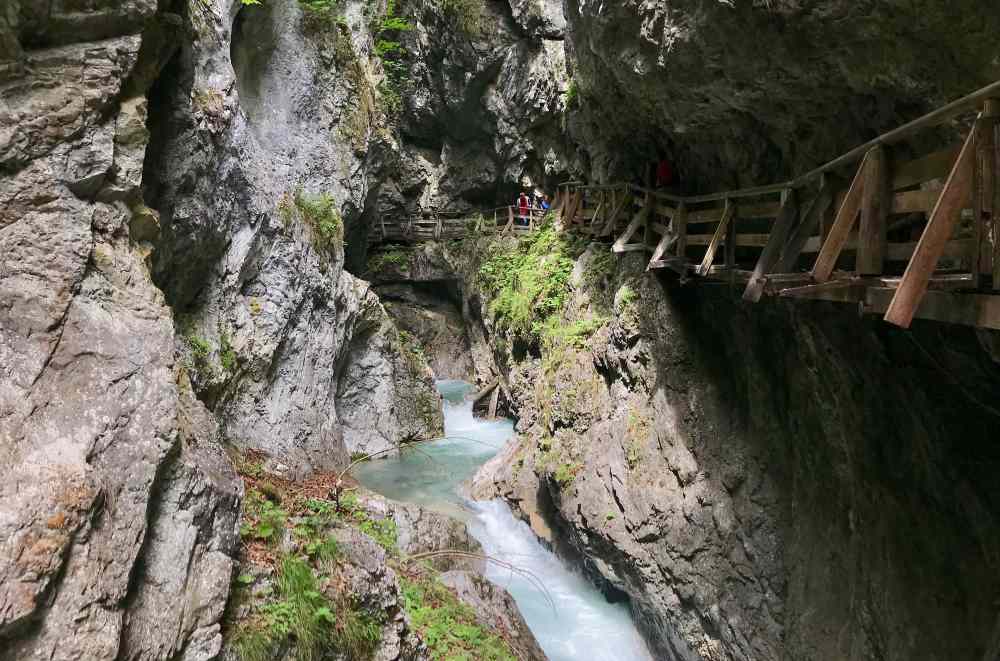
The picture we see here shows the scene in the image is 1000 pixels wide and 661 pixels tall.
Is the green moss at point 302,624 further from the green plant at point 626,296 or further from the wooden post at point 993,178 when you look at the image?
the green plant at point 626,296

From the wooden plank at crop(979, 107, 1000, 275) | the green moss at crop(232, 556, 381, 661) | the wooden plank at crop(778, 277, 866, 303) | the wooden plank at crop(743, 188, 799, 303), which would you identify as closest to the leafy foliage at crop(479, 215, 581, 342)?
the wooden plank at crop(743, 188, 799, 303)

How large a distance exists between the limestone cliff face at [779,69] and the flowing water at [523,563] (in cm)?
562

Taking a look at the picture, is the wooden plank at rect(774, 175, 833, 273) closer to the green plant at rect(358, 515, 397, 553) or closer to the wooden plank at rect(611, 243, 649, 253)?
the wooden plank at rect(611, 243, 649, 253)

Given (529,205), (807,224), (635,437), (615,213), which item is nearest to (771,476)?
(635,437)

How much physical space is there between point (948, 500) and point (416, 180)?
23984 millimetres

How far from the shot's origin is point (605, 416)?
10.7 meters

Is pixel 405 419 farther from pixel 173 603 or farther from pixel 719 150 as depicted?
pixel 173 603

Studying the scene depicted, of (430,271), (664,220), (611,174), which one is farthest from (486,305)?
(664,220)

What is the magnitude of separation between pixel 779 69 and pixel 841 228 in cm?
269

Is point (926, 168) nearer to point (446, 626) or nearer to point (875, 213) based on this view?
point (875, 213)

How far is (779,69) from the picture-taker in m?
6.23

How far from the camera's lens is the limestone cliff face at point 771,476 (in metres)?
5.94

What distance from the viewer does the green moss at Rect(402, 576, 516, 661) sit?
6332 mm

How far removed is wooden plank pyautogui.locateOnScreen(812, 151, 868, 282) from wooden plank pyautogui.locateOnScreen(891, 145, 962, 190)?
0.23 metres
